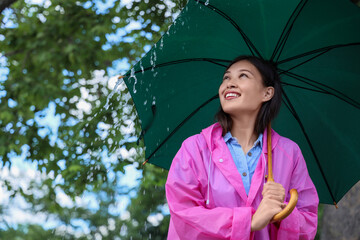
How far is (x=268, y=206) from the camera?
2117mm

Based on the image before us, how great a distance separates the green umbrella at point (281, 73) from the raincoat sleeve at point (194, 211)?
63 cm

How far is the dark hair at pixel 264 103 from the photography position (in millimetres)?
2564

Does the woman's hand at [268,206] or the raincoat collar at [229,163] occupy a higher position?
the raincoat collar at [229,163]

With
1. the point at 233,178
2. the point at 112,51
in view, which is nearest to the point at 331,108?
the point at 233,178

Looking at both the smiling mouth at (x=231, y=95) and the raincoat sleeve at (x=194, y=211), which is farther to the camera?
the smiling mouth at (x=231, y=95)

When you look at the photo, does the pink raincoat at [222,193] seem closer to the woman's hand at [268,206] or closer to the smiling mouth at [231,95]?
the woman's hand at [268,206]

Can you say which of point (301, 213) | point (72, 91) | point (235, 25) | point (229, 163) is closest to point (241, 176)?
point (229, 163)

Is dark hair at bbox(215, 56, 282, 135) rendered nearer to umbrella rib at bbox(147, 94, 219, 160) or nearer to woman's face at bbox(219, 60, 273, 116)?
woman's face at bbox(219, 60, 273, 116)


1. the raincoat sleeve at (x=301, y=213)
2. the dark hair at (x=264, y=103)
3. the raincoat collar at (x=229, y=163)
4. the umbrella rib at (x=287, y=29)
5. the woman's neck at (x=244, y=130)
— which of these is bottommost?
the raincoat sleeve at (x=301, y=213)

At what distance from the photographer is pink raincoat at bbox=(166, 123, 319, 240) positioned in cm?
213

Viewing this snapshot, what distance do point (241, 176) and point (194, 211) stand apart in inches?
12.3

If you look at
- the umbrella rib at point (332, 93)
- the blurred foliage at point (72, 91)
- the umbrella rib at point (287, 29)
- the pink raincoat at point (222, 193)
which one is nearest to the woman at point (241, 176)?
the pink raincoat at point (222, 193)

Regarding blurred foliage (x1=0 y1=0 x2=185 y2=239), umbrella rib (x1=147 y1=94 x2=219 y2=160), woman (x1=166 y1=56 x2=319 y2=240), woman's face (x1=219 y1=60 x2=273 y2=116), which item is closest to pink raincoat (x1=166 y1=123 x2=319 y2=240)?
woman (x1=166 y1=56 x2=319 y2=240)

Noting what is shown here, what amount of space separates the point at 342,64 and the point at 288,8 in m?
→ 0.51
